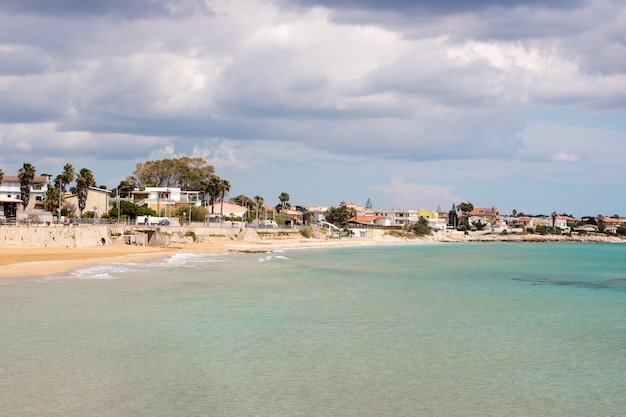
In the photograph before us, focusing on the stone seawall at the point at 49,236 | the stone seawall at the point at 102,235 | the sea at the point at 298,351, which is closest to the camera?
the sea at the point at 298,351

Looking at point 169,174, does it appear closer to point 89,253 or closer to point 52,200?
point 52,200

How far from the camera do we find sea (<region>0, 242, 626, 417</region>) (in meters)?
15.6

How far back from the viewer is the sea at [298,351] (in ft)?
51.1

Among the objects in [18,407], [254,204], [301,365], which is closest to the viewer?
[18,407]

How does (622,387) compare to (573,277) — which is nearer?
(622,387)

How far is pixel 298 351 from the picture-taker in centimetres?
2106

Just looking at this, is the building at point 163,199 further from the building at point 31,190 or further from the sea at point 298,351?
the sea at point 298,351

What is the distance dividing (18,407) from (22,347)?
20.5 ft

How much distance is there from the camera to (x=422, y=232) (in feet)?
575

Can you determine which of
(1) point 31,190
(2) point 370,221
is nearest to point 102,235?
(1) point 31,190

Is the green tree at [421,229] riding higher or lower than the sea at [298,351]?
higher

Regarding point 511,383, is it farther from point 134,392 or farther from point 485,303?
point 485,303

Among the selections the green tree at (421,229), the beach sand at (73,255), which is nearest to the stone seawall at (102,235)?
the beach sand at (73,255)

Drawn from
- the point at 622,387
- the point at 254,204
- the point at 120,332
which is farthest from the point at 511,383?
the point at 254,204
